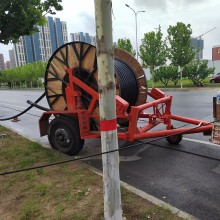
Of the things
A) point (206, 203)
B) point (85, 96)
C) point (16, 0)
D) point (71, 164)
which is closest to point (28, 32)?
point (16, 0)

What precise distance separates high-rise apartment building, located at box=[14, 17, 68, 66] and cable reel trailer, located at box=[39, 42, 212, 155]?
7429 centimetres

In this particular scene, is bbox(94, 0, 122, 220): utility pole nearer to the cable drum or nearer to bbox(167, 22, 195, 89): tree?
the cable drum

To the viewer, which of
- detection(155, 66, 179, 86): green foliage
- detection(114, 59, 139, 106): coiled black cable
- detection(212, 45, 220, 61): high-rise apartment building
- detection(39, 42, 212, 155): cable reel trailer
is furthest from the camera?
detection(212, 45, 220, 61): high-rise apartment building

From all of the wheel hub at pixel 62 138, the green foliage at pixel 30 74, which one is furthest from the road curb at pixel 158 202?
the green foliage at pixel 30 74

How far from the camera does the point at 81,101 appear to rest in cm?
574

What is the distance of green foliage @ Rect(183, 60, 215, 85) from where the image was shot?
2650 centimetres

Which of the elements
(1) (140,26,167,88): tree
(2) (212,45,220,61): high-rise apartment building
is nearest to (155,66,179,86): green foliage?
(1) (140,26,167,88): tree

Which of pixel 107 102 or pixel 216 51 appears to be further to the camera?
pixel 216 51

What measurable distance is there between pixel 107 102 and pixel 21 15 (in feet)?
14.0

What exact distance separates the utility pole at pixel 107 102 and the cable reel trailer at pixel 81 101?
2108 millimetres

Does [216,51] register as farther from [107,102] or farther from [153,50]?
[107,102]

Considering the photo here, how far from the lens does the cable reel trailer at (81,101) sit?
5.24 metres

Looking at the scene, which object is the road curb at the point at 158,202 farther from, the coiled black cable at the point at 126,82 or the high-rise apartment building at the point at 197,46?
the high-rise apartment building at the point at 197,46

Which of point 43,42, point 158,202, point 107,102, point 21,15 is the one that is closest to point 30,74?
point 43,42
